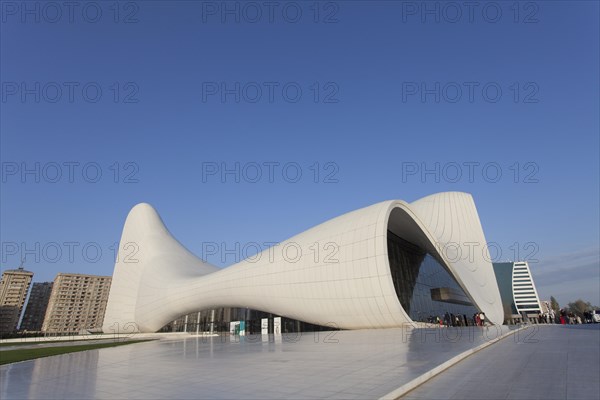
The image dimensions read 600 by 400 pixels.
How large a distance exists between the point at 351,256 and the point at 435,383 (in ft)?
43.3

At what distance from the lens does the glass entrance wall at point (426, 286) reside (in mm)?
22297

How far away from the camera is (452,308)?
25.5 m

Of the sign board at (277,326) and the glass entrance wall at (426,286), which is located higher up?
the glass entrance wall at (426,286)

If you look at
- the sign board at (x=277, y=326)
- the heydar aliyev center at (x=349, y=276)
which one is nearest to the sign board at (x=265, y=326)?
the sign board at (x=277, y=326)

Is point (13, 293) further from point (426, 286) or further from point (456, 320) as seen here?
point (456, 320)

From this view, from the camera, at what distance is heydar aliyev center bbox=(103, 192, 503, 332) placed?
1856 cm

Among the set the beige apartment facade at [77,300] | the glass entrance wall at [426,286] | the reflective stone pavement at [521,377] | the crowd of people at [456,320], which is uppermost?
the beige apartment facade at [77,300]

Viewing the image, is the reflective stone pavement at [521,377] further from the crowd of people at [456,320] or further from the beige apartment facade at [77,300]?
the beige apartment facade at [77,300]

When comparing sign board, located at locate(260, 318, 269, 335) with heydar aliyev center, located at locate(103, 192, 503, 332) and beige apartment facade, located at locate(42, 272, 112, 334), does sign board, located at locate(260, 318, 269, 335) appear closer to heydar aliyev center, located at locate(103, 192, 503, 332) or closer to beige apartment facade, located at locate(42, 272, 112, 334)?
heydar aliyev center, located at locate(103, 192, 503, 332)

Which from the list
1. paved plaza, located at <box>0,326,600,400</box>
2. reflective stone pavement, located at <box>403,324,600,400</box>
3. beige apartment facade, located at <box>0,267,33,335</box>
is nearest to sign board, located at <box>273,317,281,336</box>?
paved plaza, located at <box>0,326,600,400</box>

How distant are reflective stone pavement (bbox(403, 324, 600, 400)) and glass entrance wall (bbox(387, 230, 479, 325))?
540 inches

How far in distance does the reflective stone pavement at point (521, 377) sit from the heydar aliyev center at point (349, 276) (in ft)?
32.5

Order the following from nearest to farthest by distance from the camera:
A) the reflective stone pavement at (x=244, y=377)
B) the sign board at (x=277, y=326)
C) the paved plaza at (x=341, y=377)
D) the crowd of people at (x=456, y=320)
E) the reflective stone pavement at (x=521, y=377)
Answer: the reflective stone pavement at (x=521, y=377) → the paved plaza at (x=341, y=377) → the reflective stone pavement at (x=244, y=377) → the crowd of people at (x=456, y=320) → the sign board at (x=277, y=326)

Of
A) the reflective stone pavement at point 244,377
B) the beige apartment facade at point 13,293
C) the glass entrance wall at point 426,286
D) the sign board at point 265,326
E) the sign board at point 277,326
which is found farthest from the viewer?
the beige apartment facade at point 13,293
